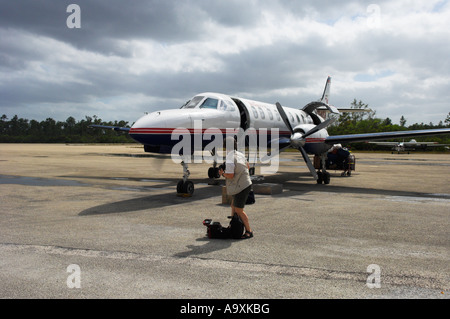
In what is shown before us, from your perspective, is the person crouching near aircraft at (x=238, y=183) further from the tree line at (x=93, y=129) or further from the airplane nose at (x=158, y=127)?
the tree line at (x=93, y=129)

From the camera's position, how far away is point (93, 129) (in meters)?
131

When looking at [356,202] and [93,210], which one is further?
[356,202]

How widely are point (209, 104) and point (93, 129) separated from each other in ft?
416

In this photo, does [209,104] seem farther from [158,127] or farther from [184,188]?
[184,188]

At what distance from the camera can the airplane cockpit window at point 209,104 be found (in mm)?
13553

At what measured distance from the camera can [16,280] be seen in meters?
4.67

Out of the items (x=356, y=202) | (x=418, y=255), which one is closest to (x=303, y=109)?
(x=356, y=202)

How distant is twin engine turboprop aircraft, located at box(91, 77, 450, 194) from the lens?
447 inches

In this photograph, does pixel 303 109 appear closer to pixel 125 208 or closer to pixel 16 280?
pixel 125 208

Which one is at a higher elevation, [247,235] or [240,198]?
[240,198]

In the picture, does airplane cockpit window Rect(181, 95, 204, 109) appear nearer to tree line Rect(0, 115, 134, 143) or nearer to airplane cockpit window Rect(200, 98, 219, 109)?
airplane cockpit window Rect(200, 98, 219, 109)

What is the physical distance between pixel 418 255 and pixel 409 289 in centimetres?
176

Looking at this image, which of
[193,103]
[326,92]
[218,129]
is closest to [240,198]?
[218,129]

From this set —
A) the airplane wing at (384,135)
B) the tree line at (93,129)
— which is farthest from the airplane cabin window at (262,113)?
the tree line at (93,129)
